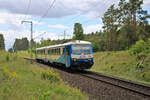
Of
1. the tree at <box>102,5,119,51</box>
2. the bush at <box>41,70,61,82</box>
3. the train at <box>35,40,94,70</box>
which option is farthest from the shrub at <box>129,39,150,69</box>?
the tree at <box>102,5,119,51</box>

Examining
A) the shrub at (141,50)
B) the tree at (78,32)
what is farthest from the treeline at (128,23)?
the tree at (78,32)

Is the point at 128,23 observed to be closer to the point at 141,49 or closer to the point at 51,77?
the point at 141,49

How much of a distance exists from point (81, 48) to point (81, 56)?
0.87 meters

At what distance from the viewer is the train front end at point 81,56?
15828 mm

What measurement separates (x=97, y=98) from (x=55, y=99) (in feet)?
7.58

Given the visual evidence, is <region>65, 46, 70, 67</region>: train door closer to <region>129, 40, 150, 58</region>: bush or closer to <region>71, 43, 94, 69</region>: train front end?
<region>71, 43, 94, 69</region>: train front end

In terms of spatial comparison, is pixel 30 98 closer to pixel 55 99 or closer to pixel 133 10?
pixel 55 99

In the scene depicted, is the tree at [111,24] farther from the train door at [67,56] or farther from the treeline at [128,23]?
the train door at [67,56]

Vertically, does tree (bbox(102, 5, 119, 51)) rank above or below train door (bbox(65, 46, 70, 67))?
above

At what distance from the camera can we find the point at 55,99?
5992 millimetres

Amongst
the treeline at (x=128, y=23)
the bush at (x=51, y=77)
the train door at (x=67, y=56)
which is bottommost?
the bush at (x=51, y=77)

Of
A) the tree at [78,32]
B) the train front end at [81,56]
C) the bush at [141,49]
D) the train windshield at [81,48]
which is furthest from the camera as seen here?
the tree at [78,32]

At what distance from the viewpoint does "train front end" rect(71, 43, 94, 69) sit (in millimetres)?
15828

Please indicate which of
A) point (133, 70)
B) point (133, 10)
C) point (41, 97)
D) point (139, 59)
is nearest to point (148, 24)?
point (133, 10)
